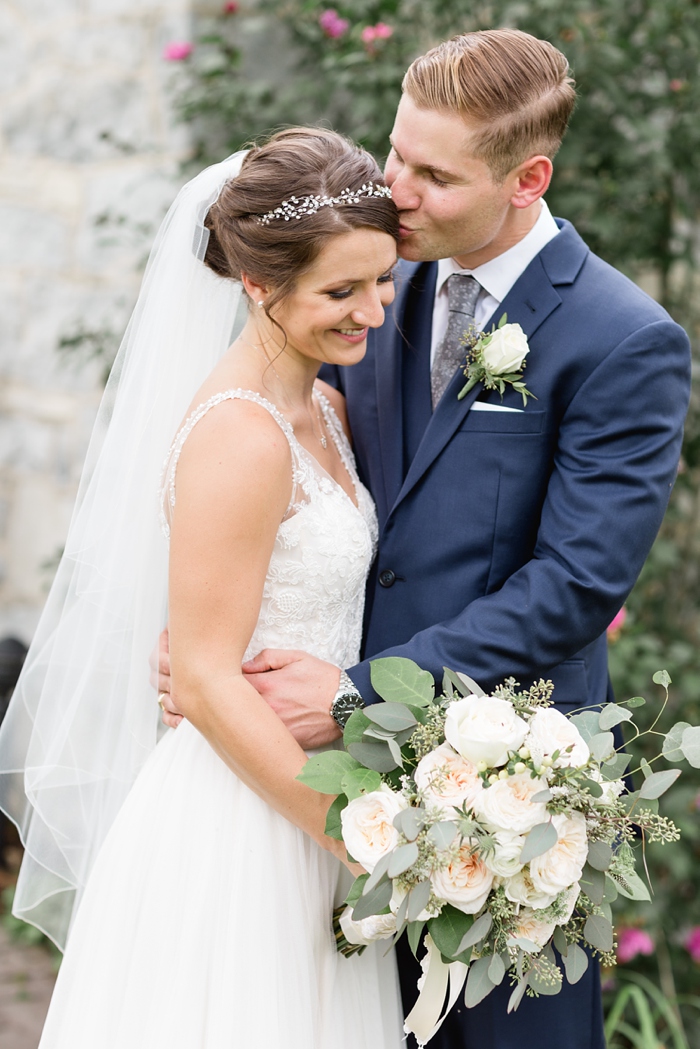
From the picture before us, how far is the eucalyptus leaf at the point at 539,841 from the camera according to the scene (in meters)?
1.65

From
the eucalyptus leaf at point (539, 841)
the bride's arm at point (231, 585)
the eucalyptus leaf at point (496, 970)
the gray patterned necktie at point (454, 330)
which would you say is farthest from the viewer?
the gray patterned necktie at point (454, 330)

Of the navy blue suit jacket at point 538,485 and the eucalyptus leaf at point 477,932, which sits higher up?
the navy blue suit jacket at point 538,485

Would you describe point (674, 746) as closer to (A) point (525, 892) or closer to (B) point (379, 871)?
(A) point (525, 892)

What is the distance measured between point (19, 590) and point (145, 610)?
8.75 feet

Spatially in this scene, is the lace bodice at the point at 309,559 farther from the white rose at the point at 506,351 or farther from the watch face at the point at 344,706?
the white rose at the point at 506,351

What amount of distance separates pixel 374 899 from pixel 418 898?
9cm

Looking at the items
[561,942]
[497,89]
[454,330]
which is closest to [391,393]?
[454,330]

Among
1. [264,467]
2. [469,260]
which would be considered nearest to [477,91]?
[469,260]

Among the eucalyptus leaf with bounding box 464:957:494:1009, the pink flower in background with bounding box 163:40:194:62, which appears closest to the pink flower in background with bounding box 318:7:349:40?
the pink flower in background with bounding box 163:40:194:62

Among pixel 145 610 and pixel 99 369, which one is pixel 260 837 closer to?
pixel 145 610

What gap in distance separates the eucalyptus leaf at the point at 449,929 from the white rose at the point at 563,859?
0.16m

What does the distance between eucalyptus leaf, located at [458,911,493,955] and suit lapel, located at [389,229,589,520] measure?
3.01 feet

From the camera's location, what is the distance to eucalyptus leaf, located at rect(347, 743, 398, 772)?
187cm

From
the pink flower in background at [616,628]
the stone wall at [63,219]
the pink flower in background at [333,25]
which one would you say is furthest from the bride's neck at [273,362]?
the pink flower in background at [333,25]
